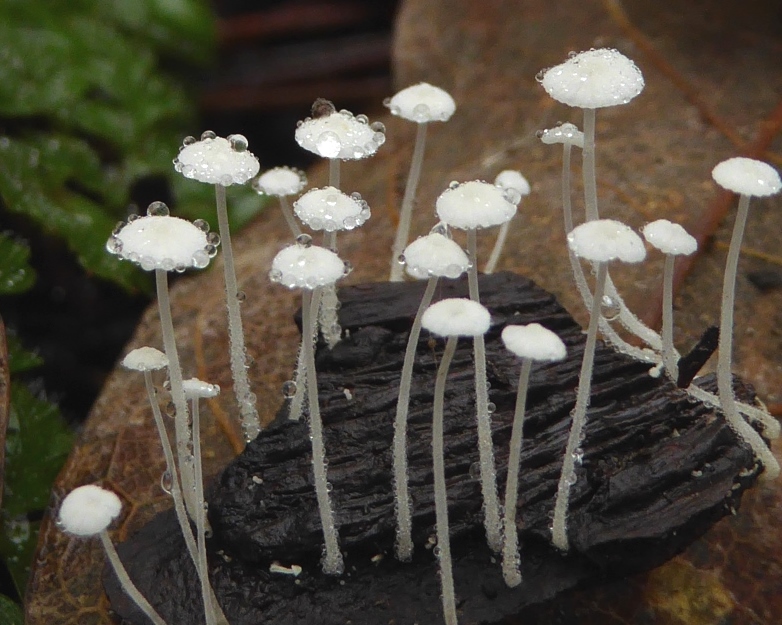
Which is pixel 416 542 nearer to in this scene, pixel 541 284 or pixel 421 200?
pixel 541 284

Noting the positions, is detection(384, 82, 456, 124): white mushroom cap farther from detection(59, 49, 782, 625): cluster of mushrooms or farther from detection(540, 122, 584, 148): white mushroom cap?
detection(540, 122, 584, 148): white mushroom cap

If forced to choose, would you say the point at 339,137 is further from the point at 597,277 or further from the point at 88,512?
the point at 88,512

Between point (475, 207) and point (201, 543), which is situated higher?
point (475, 207)

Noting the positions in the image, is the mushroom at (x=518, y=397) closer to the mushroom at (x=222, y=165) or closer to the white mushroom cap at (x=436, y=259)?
the white mushroom cap at (x=436, y=259)

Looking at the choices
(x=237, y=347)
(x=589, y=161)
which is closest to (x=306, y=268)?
(x=237, y=347)

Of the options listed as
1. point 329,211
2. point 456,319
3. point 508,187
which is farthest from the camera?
point 508,187

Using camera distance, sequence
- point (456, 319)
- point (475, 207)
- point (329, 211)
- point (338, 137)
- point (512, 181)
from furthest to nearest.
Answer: point (512, 181), point (338, 137), point (329, 211), point (475, 207), point (456, 319)

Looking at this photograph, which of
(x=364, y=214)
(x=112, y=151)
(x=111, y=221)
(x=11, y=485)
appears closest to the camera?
(x=364, y=214)

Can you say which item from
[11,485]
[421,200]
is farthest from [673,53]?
[11,485]
